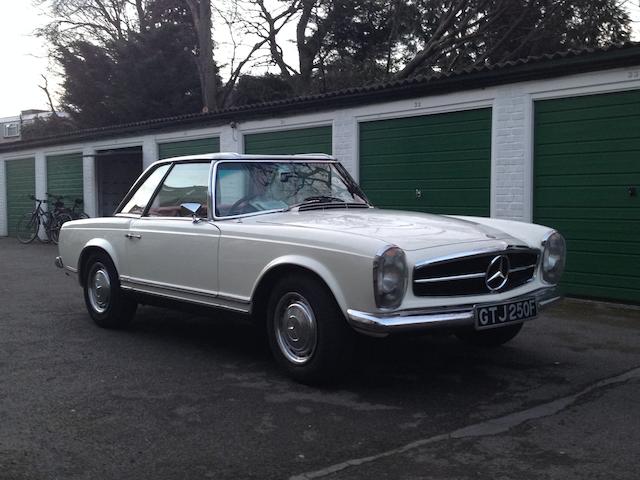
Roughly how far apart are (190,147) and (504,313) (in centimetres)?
1199

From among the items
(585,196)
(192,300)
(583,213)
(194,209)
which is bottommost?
(192,300)

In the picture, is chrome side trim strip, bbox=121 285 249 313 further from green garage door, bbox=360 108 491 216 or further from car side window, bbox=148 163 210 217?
green garage door, bbox=360 108 491 216

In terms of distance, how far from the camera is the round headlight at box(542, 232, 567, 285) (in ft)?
17.1

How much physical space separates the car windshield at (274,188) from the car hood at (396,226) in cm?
23

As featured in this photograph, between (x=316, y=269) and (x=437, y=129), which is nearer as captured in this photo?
(x=316, y=269)

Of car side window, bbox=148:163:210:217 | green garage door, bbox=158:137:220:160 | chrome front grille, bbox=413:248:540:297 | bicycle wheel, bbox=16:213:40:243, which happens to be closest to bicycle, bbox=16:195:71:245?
bicycle wheel, bbox=16:213:40:243

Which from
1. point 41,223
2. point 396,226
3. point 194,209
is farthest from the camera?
point 41,223

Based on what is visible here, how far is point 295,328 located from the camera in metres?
4.81

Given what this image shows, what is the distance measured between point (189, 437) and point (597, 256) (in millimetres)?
6312

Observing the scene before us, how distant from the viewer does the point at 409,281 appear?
436 cm

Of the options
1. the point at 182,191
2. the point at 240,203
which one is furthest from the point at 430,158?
the point at 240,203

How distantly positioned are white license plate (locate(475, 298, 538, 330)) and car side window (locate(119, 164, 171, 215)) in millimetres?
3419

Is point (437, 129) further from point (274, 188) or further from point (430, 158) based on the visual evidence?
point (274, 188)

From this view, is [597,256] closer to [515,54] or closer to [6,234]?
[515,54]
